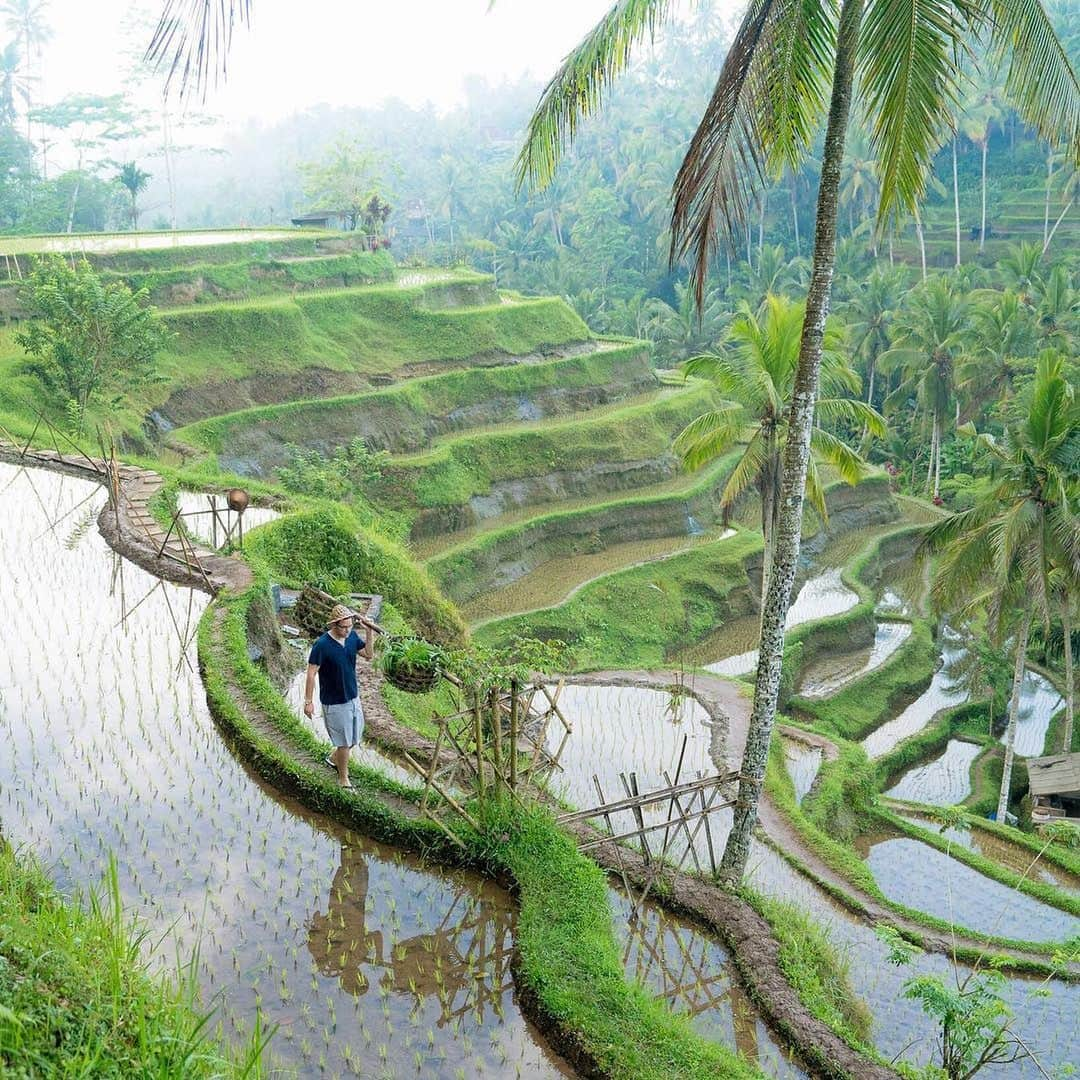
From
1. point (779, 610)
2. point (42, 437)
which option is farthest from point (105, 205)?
point (779, 610)

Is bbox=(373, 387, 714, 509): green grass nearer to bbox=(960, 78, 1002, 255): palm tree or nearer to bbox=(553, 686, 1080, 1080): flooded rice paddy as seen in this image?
bbox=(553, 686, 1080, 1080): flooded rice paddy

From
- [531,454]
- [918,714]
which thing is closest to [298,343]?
[531,454]

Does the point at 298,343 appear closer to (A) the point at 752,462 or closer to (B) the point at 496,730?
(A) the point at 752,462

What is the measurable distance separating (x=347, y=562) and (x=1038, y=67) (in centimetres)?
941

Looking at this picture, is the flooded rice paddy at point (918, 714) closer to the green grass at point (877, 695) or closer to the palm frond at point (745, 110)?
the green grass at point (877, 695)

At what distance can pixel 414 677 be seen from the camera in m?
7.81

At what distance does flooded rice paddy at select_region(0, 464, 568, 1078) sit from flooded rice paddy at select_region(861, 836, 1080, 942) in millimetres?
5874

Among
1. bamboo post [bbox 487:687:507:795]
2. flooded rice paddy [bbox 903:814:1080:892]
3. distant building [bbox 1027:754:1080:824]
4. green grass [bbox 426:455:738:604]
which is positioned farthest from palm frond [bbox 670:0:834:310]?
green grass [bbox 426:455:738:604]

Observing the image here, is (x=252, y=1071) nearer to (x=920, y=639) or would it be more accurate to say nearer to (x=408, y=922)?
(x=408, y=922)

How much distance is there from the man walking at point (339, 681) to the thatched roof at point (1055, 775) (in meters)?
11.9

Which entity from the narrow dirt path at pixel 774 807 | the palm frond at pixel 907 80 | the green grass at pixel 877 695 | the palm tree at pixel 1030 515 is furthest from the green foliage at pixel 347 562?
the palm frond at pixel 907 80

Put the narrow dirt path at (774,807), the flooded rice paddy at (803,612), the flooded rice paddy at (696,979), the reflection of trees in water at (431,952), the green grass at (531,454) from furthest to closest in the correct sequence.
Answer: the green grass at (531,454) < the flooded rice paddy at (803,612) < the narrow dirt path at (774,807) < the flooded rice paddy at (696,979) < the reflection of trees in water at (431,952)

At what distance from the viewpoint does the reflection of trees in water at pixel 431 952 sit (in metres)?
5.75

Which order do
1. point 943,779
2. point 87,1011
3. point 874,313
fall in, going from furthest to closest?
point 874,313
point 943,779
point 87,1011
